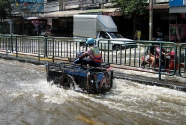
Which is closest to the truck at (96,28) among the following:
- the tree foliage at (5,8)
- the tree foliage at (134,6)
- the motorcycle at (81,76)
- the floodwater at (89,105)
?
the tree foliage at (134,6)

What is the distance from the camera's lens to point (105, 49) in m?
10.2

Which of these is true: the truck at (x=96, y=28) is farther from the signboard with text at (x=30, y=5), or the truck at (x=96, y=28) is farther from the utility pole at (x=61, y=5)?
the signboard with text at (x=30, y=5)

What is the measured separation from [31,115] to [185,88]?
4144mm

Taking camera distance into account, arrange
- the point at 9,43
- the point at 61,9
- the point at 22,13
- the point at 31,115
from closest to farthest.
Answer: the point at 31,115, the point at 9,43, the point at 61,9, the point at 22,13

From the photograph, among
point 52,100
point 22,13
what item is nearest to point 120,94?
point 52,100

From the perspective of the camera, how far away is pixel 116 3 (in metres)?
25.5

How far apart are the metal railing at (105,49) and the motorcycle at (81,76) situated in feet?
4.90

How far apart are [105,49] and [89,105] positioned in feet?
13.3

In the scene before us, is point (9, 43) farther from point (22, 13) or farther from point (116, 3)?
point (22, 13)

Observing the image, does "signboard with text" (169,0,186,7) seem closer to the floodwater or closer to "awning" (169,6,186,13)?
"awning" (169,6,186,13)

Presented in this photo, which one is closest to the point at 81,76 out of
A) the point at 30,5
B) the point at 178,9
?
the point at 178,9

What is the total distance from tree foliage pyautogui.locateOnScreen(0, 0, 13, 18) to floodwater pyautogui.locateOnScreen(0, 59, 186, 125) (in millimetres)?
36115

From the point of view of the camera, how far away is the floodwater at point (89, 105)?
5531mm

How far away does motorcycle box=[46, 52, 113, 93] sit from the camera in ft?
23.6
